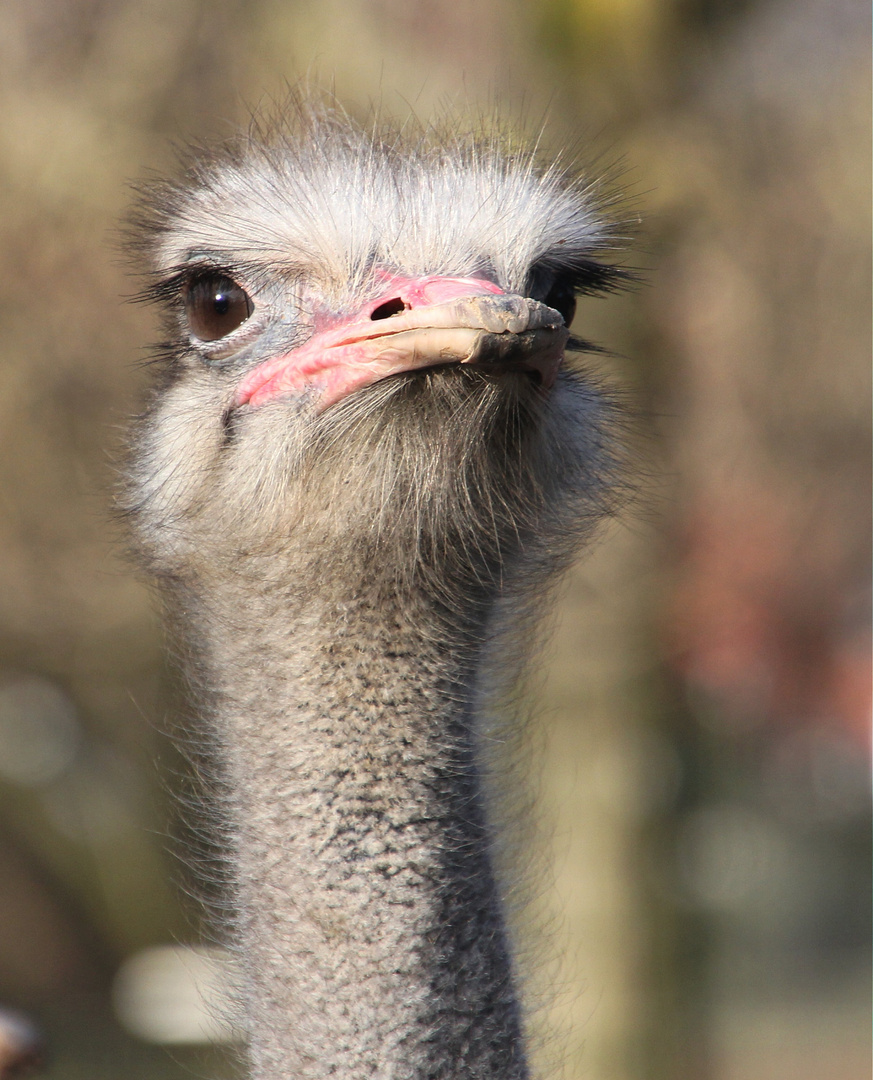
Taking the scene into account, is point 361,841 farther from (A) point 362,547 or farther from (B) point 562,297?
(B) point 562,297

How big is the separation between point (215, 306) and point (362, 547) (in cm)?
43

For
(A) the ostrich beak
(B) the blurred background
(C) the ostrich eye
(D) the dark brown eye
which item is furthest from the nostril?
(B) the blurred background

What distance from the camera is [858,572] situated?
10289mm

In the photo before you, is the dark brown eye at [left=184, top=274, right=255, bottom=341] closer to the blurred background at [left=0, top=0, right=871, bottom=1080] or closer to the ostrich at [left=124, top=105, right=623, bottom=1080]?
the ostrich at [left=124, top=105, right=623, bottom=1080]

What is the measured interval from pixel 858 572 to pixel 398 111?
20.7 feet

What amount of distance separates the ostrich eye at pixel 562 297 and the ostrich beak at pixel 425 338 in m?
0.33

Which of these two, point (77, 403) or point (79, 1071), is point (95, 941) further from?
point (77, 403)

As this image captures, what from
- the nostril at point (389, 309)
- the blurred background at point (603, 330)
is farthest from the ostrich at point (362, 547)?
the blurred background at point (603, 330)

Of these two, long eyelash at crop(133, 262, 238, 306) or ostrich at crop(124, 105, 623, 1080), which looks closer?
ostrich at crop(124, 105, 623, 1080)

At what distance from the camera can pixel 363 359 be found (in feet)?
5.42

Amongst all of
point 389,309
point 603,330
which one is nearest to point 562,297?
point 389,309

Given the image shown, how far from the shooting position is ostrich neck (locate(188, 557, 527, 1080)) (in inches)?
65.7

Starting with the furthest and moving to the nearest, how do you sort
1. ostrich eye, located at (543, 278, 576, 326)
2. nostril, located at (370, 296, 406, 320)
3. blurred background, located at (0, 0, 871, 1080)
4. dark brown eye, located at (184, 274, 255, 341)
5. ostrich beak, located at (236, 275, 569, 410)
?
blurred background, located at (0, 0, 871, 1080), ostrich eye, located at (543, 278, 576, 326), dark brown eye, located at (184, 274, 255, 341), nostril, located at (370, 296, 406, 320), ostrich beak, located at (236, 275, 569, 410)

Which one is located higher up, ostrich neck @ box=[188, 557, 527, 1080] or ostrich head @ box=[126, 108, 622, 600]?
ostrich head @ box=[126, 108, 622, 600]
